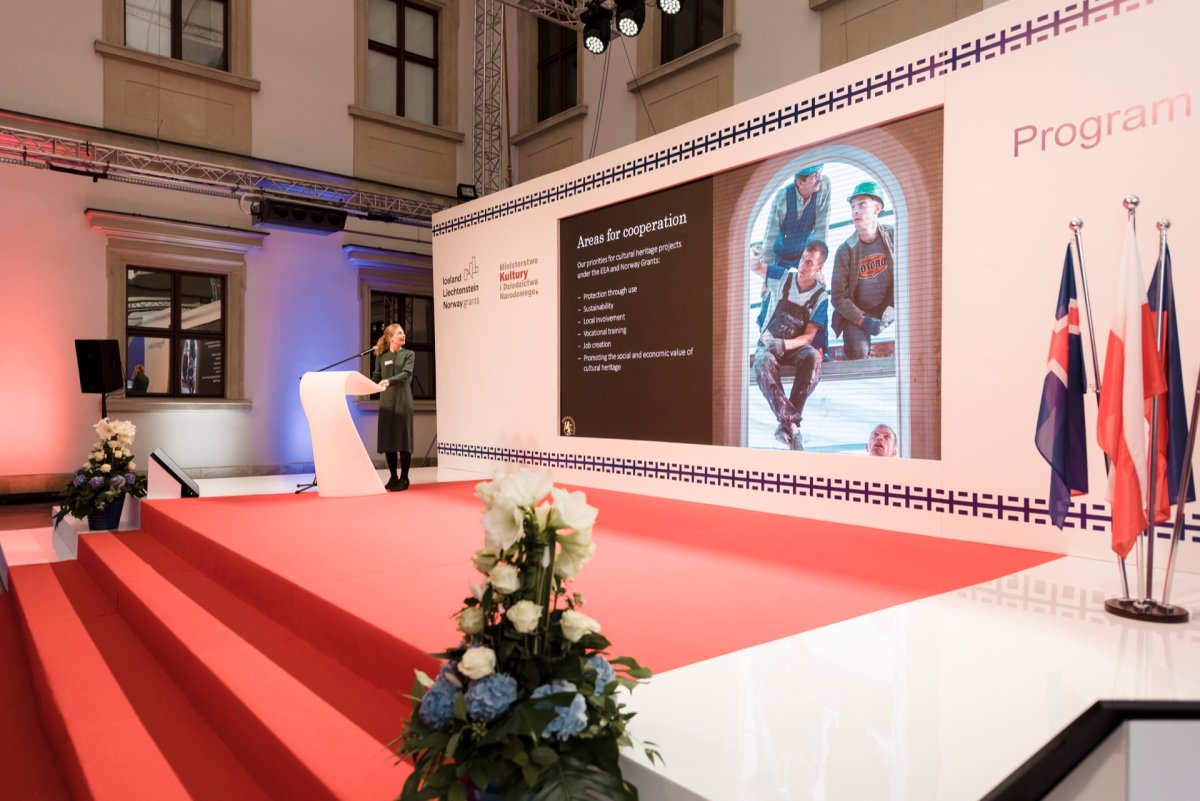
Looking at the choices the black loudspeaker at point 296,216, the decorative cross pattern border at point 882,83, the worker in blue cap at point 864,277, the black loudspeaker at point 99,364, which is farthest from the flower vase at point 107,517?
the worker in blue cap at point 864,277

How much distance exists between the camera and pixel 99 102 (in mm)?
8422

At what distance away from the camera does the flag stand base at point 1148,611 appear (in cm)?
249

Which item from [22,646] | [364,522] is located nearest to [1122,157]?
[364,522]

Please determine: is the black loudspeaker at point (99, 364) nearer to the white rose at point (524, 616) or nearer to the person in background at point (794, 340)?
the person in background at point (794, 340)

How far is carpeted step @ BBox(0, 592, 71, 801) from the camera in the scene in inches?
96.3

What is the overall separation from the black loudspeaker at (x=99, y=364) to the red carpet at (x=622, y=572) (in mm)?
2515

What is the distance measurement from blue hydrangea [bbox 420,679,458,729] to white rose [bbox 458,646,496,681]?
59mm

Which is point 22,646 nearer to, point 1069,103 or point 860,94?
point 860,94

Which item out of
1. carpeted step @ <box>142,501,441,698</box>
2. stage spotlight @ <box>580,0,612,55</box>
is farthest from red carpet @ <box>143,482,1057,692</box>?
stage spotlight @ <box>580,0,612,55</box>

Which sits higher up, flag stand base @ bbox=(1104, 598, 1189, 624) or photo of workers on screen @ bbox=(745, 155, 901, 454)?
photo of workers on screen @ bbox=(745, 155, 901, 454)

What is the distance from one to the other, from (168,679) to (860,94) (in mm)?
4518

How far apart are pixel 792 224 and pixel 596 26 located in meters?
4.05

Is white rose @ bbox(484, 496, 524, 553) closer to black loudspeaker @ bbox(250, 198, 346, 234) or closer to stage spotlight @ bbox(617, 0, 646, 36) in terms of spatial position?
stage spotlight @ bbox(617, 0, 646, 36)

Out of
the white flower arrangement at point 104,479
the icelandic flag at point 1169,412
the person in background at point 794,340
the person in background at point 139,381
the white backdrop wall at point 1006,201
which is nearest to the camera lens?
the icelandic flag at point 1169,412
